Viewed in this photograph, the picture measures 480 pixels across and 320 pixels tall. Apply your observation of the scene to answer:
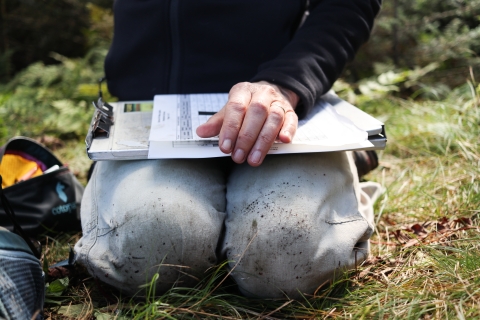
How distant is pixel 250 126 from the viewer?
1.07 metres

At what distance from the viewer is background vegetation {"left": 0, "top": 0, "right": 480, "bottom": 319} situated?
1.08 meters

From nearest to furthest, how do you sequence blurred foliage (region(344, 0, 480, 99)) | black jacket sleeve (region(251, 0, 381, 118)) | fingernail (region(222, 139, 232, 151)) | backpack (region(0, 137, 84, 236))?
fingernail (region(222, 139, 232, 151))
black jacket sleeve (region(251, 0, 381, 118))
backpack (region(0, 137, 84, 236))
blurred foliage (region(344, 0, 480, 99))

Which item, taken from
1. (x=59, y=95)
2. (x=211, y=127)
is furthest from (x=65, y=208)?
(x=59, y=95)

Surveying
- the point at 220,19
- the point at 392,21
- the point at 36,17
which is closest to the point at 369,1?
the point at 220,19

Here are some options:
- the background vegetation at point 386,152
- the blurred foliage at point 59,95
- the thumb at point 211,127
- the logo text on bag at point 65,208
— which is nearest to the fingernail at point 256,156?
the thumb at point 211,127

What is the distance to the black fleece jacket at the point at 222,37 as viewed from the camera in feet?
4.89

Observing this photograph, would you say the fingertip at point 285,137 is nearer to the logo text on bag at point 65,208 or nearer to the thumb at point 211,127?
the thumb at point 211,127

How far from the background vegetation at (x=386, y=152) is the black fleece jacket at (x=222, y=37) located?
0.56 meters

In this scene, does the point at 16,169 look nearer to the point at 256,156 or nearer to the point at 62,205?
the point at 62,205

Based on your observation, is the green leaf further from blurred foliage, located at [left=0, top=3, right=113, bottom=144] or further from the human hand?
blurred foliage, located at [left=0, top=3, right=113, bottom=144]

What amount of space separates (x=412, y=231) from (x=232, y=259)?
0.61 m

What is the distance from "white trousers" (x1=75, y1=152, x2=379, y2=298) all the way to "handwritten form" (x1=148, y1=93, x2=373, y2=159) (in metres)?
0.08

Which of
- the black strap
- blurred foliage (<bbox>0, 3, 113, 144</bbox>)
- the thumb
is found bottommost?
blurred foliage (<bbox>0, 3, 113, 144</bbox>)

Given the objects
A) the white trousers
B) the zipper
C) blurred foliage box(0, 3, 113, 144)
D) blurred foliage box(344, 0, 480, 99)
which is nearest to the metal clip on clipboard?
the white trousers
